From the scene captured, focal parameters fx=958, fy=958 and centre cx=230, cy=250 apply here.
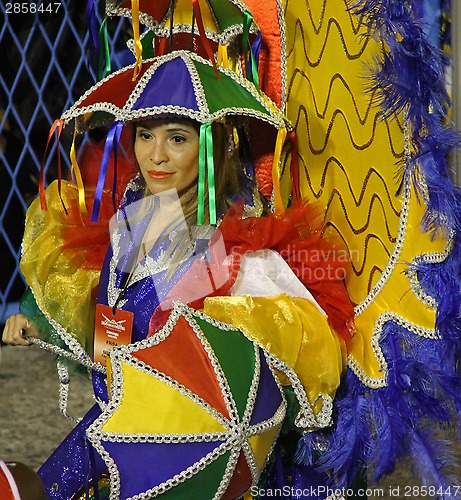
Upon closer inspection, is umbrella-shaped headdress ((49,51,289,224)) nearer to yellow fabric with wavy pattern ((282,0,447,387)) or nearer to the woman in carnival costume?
the woman in carnival costume

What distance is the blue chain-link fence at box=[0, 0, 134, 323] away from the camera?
3.63 metres

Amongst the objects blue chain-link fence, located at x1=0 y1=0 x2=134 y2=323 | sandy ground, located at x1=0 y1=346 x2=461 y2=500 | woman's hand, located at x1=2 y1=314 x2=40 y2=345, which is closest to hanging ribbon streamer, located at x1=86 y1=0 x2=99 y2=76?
woman's hand, located at x1=2 y1=314 x2=40 y2=345

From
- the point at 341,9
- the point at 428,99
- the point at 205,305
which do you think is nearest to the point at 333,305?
the point at 205,305

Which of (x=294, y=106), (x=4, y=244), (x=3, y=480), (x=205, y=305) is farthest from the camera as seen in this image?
(x=4, y=244)

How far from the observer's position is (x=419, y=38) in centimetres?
155

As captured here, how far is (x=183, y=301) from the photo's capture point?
176cm

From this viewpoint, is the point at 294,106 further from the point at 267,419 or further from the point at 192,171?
the point at 267,419

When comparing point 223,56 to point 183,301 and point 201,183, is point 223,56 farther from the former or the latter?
point 183,301

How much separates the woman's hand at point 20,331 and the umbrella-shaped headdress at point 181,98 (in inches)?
12.3

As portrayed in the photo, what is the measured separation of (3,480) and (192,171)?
2.63ft

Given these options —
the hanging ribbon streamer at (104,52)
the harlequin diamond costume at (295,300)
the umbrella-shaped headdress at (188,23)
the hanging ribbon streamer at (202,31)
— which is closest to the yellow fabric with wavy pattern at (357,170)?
the harlequin diamond costume at (295,300)

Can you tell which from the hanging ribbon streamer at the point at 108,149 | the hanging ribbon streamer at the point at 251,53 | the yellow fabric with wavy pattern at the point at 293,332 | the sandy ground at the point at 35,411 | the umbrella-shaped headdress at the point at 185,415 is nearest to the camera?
the umbrella-shaped headdress at the point at 185,415

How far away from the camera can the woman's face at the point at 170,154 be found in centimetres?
182

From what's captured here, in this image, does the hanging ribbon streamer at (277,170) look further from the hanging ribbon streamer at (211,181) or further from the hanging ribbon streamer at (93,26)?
the hanging ribbon streamer at (93,26)
